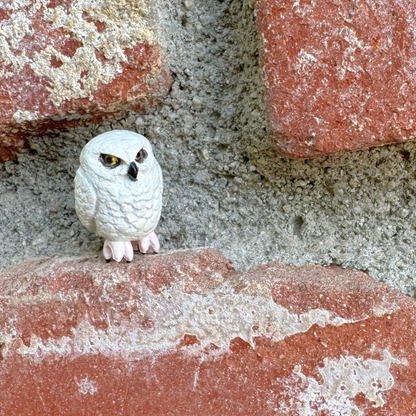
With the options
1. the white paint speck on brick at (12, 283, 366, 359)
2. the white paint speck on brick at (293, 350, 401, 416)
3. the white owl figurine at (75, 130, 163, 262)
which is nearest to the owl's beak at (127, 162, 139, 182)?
the white owl figurine at (75, 130, 163, 262)

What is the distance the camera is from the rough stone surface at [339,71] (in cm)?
47

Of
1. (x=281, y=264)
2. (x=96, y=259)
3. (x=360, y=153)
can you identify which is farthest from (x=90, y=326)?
(x=360, y=153)

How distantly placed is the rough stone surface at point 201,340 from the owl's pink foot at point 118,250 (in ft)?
0.04

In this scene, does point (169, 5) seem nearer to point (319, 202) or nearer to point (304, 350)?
point (319, 202)

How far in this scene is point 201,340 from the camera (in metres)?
0.54

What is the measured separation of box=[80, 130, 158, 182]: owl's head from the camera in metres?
0.53

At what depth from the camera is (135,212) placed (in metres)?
0.55

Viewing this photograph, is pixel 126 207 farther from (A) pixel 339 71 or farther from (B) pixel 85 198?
(A) pixel 339 71

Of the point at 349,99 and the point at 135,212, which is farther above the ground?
the point at 349,99

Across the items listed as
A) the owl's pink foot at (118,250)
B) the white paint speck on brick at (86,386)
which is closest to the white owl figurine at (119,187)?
the owl's pink foot at (118,250)

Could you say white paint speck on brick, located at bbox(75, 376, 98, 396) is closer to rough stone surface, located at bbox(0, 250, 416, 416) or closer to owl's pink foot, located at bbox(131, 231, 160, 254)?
rough stone surface, located at bbox(0, 250, 416, 416)

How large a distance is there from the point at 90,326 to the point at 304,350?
22cm

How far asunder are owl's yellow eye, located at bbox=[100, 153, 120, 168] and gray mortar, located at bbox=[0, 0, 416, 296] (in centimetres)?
8

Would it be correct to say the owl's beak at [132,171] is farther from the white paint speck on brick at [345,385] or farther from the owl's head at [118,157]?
the white paint speck on brick at [345,385]
